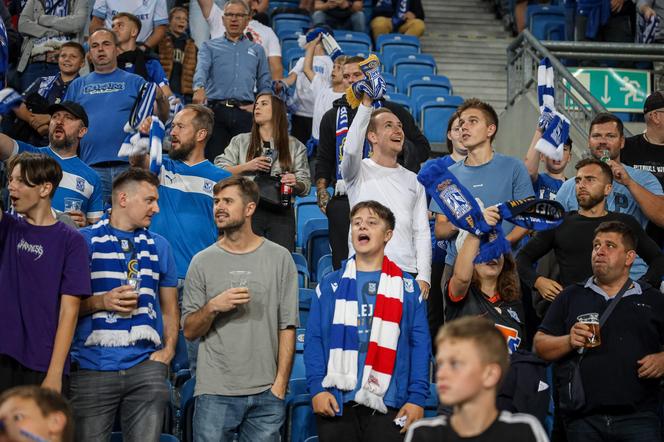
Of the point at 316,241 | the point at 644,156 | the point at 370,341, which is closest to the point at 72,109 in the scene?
the point at 316,241

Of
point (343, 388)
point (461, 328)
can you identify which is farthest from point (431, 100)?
point (461, 328)

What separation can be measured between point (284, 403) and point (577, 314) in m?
1.75

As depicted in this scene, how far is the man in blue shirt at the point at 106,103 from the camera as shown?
816 cm

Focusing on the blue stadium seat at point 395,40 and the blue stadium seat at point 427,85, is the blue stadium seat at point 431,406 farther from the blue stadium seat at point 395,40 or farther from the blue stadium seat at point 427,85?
the blue stadium seat at point 395,40

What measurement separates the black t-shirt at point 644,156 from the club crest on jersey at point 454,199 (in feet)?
9.11

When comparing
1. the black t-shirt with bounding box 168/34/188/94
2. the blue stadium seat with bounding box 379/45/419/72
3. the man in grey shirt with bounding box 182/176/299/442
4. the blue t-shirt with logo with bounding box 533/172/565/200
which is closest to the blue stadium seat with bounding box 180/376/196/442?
the man in grey shirt with bounding box 182/176/299/442

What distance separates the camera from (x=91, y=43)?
8.44 metres

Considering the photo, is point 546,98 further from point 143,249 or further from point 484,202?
point 143,249

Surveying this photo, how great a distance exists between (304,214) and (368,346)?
12.1 feet

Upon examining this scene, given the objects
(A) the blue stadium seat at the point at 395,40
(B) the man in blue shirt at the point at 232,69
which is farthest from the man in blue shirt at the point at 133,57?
(A) the blue stadium seat at the point at 395,40

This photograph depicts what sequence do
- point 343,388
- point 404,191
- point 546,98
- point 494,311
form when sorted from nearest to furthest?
point 343,388 → point 494,311 → point 404,191 → point 546,98

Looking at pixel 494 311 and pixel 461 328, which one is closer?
pixel 461 328

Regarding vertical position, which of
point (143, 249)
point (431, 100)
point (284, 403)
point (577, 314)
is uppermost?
point (431, 100)

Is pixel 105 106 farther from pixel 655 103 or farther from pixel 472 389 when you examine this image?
pixel 472 389
